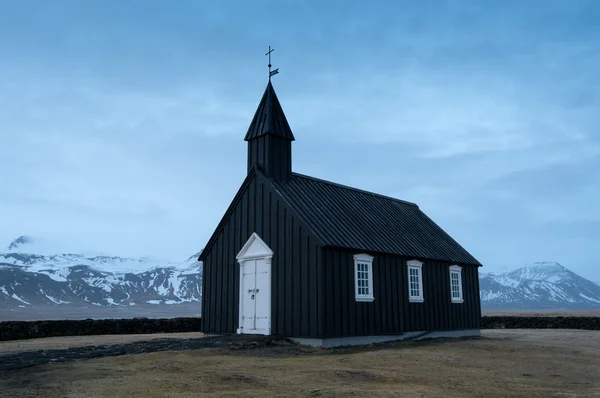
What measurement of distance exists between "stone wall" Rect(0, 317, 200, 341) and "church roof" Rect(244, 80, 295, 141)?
42.7 feet

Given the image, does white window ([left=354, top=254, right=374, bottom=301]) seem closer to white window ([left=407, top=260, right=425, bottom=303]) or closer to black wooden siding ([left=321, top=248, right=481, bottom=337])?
black wooden siding ([left=321, top=248, right=481, bottom=337])

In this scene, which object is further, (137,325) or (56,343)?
(137,325)

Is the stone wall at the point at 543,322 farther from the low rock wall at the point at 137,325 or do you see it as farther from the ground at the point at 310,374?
the ground at the point at 310,374

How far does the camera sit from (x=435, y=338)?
80.0 feet

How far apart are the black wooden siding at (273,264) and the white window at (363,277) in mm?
2107

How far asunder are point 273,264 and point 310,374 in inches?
329

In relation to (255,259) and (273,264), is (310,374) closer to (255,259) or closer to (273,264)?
(273,264)

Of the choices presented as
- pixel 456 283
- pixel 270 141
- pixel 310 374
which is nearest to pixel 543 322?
pixel 456 283

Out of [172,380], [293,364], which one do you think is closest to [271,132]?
[293,364]

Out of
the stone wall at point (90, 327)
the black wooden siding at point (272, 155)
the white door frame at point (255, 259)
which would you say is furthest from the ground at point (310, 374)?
the stone wall at point (90, 327)

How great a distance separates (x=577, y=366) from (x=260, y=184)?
1257cm

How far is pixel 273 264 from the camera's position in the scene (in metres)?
21.1

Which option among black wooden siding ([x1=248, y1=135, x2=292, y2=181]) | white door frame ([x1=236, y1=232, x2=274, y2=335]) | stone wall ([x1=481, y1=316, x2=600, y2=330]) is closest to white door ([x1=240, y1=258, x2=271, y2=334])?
white door frame ([x1=236, y1=232, x2=274, y2=335])

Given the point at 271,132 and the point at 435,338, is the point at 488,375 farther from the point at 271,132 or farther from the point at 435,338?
the point at 271,132
